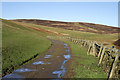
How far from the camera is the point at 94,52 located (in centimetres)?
1941

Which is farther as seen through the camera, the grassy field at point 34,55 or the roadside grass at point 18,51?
the roadside grass at point 18,51

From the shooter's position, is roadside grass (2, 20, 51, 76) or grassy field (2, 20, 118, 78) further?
roadside grass (2, 20, 51, 76)

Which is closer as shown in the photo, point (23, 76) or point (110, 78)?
point (110, 78)

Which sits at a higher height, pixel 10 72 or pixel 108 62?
pixel 108 62

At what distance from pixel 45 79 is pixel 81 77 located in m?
2.76

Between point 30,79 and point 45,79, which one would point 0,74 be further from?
point 45,79

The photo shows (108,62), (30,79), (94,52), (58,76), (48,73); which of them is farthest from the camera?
(94,52)

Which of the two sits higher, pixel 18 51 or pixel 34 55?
pixel 18 51

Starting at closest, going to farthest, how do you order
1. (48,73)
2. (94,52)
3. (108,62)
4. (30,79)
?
(30,79), (48,73), (108,62), (94,52)

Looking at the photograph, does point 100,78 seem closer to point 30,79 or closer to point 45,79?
point 45,79

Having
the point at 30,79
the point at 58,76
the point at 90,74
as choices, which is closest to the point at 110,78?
the point at 90,74

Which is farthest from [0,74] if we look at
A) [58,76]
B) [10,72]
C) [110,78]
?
[110,78]

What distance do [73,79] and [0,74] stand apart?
5751mm

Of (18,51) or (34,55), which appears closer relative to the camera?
(34,55)
